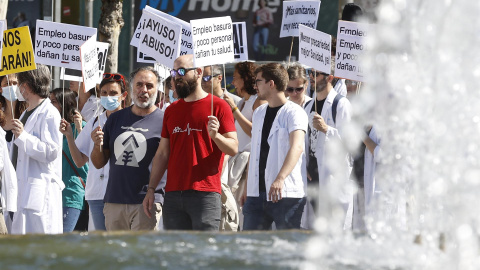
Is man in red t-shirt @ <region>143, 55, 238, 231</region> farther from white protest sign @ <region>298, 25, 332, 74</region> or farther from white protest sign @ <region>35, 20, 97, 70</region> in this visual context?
white protest sign @ <region>35, 20, 97, 70</region>

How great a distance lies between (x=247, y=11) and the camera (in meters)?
22.2

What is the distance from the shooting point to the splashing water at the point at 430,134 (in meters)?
3.58

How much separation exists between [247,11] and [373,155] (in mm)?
14475

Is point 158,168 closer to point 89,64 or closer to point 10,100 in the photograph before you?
point 10,100

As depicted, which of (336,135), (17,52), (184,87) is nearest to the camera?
(184,87)

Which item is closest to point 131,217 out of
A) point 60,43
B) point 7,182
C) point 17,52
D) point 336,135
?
point 7,182

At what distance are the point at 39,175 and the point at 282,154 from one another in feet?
6.23

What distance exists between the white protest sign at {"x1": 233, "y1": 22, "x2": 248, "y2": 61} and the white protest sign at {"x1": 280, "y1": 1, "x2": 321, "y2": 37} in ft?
1.71

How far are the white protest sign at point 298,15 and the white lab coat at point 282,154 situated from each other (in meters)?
3.36

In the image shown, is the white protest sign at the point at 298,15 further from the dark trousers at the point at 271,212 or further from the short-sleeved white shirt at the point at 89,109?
the dark trousers at the point at 271,212

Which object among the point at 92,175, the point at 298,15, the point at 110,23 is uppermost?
the point at 110,23

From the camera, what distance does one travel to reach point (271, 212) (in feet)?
25.5

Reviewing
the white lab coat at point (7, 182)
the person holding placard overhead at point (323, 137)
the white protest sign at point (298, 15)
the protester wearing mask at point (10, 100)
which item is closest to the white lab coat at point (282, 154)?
the person holding placard overhead at point (323, 137)

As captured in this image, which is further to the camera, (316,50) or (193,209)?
(316,50)
